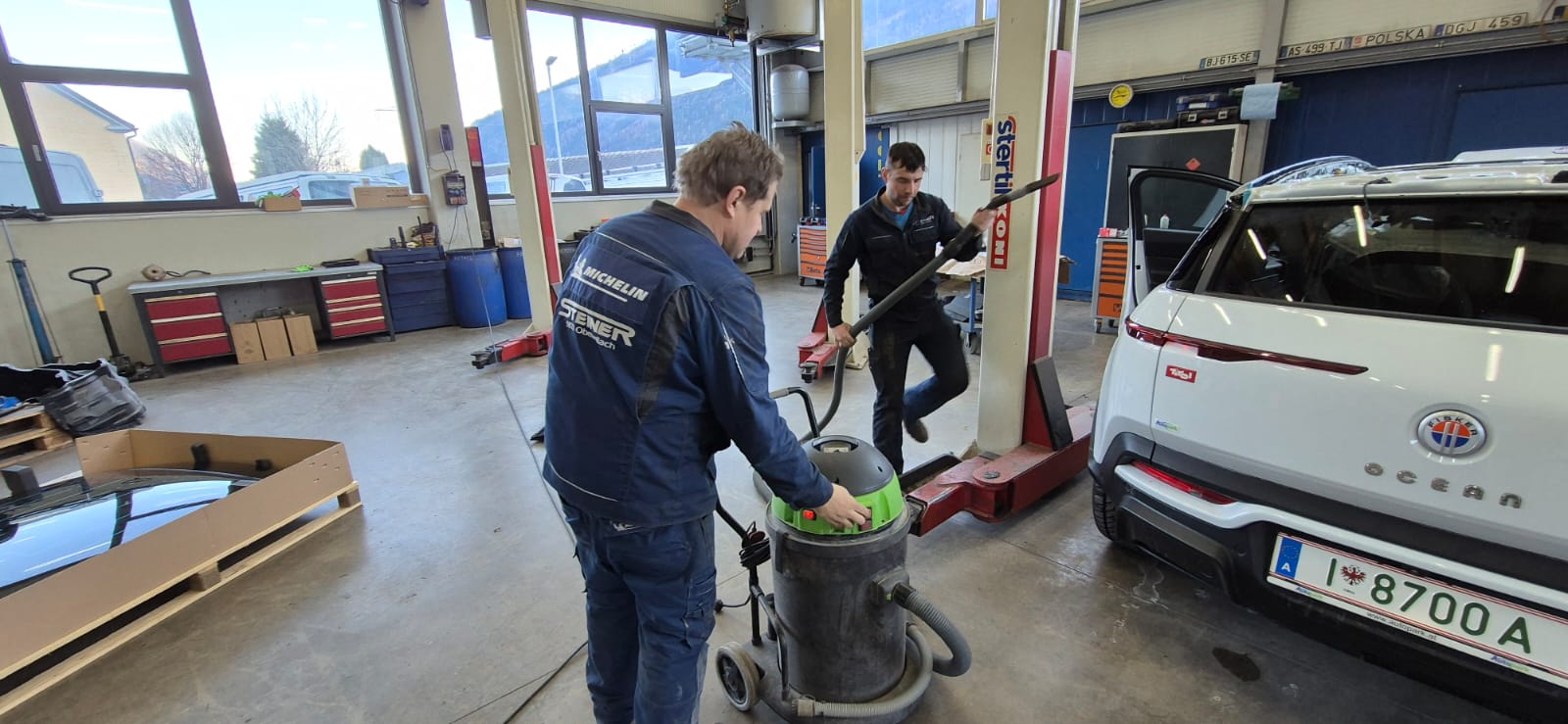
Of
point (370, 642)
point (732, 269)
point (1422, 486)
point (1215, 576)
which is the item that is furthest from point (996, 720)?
point (370, 642)

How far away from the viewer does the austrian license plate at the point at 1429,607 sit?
3.74ft

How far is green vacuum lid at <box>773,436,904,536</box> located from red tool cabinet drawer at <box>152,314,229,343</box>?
6529 millimetres

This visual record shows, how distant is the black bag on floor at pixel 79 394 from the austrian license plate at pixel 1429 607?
6136 millimetres

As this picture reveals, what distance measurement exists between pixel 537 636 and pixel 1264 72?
6.92m

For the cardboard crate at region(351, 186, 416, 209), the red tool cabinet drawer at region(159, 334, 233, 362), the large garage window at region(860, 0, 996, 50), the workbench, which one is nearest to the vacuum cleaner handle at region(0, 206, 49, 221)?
the workbench

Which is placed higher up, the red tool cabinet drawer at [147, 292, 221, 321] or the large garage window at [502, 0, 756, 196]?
the large garage window at [502, 0, 756, 196]

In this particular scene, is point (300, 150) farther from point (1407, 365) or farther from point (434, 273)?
point (1407, 365)

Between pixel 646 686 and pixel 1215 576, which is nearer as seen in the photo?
pixel 646 686

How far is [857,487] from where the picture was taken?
141cm

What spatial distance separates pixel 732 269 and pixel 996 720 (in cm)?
137

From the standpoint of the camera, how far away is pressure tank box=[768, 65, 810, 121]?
884 centimetres

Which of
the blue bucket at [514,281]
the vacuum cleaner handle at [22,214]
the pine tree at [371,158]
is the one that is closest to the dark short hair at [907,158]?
the blue bucket at [514,281]

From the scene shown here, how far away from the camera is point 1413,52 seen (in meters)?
4.95

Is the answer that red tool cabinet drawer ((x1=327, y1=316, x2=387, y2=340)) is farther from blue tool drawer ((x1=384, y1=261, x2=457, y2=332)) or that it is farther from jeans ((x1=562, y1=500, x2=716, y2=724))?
jeans ((x1=562, y1=500, x2=716, y2=724))
